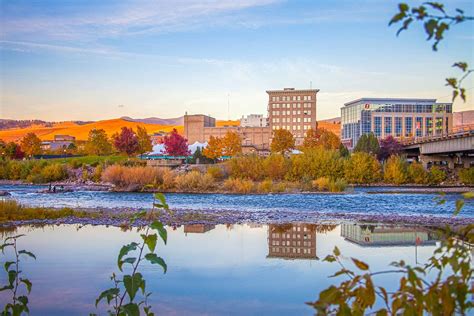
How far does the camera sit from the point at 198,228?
19938 mm

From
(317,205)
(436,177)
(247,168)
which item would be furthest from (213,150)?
(317,205)

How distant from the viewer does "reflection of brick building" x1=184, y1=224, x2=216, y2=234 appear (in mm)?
19047

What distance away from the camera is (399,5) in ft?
7.98

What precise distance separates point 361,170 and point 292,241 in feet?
135

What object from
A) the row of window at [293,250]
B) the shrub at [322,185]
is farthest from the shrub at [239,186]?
the row of window at [293,250]

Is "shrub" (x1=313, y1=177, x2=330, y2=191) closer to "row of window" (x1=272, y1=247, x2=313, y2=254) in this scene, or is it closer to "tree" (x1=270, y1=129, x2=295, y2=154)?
"row of window" (x1=272, y1=247, x2=313, y2=254)

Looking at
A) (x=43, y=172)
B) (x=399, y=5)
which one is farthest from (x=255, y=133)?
(x=399, y=5)

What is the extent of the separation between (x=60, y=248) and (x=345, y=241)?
9.30 meters

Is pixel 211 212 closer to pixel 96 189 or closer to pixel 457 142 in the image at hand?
pixel 96 189

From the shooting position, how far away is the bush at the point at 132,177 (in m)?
45.8

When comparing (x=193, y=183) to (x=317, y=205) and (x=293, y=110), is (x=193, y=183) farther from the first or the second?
(x=293, y=110)

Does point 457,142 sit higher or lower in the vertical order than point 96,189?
higher

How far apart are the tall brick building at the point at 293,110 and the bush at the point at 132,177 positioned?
437 feet

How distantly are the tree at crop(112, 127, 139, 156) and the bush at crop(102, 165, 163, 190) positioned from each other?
46129 mm
